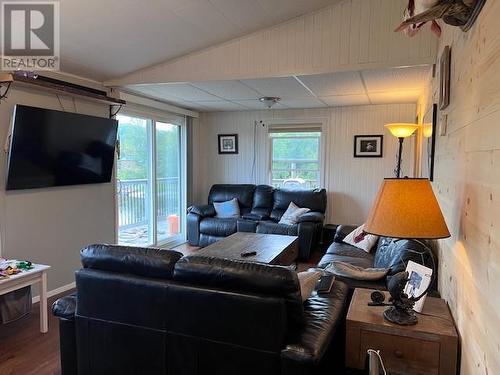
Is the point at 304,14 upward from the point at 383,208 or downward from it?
upward

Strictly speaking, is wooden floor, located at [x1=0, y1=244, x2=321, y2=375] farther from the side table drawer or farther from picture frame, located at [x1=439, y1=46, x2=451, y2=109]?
picture frame, located at [x1=439, y1=46, x2=451, y2=109]

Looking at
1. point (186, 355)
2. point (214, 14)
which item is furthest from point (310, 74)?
point (186, 355)

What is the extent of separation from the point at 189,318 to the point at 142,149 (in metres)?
3.87

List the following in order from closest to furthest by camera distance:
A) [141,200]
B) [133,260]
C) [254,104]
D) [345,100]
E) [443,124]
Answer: [133,260], [443,124], [345,100], [141,200], [254,104]

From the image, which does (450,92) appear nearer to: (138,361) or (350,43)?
(350,43)

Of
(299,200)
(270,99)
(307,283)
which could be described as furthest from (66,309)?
(299,200)

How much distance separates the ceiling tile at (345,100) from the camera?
4.95m

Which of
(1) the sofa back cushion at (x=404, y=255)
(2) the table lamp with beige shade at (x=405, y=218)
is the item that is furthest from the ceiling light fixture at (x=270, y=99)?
(2) the table lamp with beige shade at (x=405, y=218)

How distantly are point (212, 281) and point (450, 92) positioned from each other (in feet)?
5.51

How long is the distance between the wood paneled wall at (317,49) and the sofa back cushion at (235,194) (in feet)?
8.27

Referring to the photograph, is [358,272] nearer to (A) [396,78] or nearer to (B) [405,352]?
(B) [405,352]

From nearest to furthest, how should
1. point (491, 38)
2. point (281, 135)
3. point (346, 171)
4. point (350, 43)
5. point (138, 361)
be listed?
point (491, 38)
point (138, 361)
point (350, 43)
point (346, 171)
point (281, 135)

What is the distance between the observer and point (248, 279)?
5.70 ft

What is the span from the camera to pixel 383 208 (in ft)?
5.78
